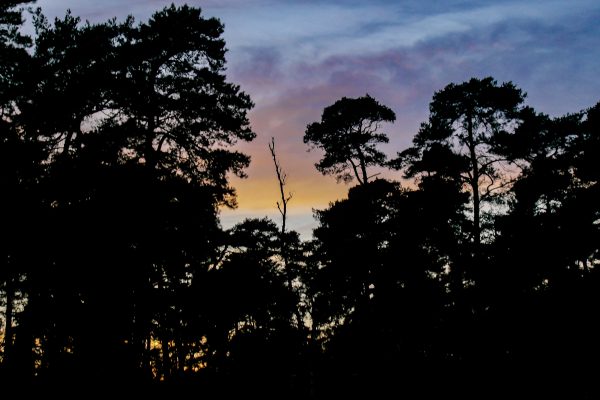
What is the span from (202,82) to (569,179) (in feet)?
63.9

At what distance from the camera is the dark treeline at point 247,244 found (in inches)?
515

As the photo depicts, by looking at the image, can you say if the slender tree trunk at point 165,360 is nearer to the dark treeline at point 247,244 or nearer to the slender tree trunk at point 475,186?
the dark treeline at point 247,244

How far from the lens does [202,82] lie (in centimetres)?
1733

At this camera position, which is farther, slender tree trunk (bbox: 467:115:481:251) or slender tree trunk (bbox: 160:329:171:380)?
slender tree trunk (bbox: 467:115:481:251)

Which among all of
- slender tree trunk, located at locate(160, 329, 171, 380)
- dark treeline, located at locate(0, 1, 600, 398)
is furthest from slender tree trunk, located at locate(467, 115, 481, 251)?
slender tree trunk, located at locate(160, 329, 171, 380)

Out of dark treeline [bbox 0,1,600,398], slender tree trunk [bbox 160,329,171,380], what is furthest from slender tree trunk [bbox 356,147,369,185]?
slender tree trunk [bbox 160,329,171,380]

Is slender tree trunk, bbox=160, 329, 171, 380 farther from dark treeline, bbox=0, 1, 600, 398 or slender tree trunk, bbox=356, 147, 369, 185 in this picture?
slender tree trunk, bbox=356, 147, 369, 185

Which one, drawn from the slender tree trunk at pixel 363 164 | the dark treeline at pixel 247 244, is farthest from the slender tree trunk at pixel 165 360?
the slender tree trunk at pixel 363 164

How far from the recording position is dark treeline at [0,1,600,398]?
1308 cm

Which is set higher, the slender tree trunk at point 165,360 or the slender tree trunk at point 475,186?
the slender tree trunk at point 475,186

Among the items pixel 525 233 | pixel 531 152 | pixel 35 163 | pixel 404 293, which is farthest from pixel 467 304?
pixel 35 163

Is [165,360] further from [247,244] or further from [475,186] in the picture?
[475,186]

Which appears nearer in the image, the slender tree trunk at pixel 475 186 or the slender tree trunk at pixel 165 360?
the slender tree trunk at pixel 165 360

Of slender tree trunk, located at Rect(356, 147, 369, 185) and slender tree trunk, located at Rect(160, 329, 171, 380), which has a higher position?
slender tree trunk, located at Rect(356, 147, 369, 185)
